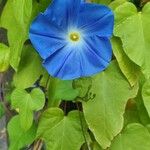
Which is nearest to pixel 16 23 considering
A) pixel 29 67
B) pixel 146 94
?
pixel 29 67

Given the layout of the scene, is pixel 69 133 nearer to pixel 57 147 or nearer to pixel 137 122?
pixel 57 147

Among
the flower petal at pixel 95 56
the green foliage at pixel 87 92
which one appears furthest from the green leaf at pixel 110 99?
the flower petal at pixel 95 56

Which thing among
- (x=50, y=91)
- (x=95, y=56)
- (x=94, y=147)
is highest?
(x=95, y=56)

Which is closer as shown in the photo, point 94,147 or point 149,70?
point 149,70

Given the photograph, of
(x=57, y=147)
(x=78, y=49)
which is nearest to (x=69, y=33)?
(x=78, y=49)

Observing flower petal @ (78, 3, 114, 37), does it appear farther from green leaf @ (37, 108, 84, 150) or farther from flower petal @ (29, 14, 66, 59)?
green leaf @ (37, 108, 84, 150)

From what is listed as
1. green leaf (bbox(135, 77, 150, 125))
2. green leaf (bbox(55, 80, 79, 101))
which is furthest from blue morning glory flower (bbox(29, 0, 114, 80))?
green leaf (bbox(135, 77, 150, 125))

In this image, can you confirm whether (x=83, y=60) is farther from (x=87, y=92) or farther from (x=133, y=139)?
(x=133, y=139)
